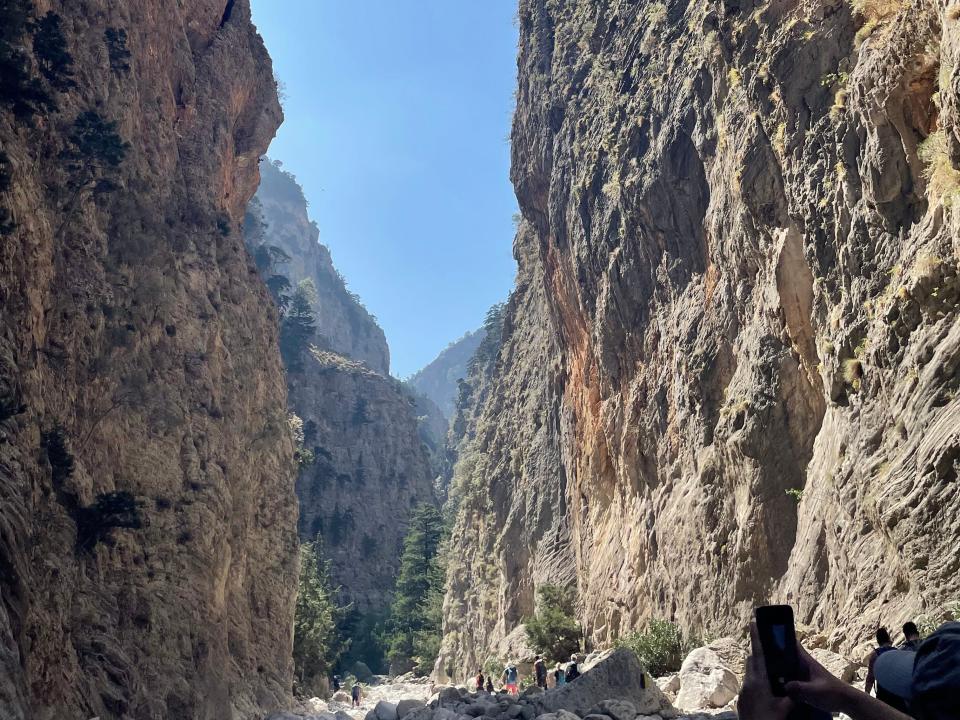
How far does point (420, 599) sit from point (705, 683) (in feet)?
152

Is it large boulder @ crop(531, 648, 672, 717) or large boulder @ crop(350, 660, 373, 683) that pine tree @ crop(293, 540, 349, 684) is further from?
large boulder @ crop(531, 648, 672, 717)

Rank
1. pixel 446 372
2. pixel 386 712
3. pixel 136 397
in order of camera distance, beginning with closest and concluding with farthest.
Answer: pixel 386 712, pixel 136 397, pixel 446 372

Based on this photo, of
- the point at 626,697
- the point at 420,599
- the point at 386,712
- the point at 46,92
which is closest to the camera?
the point at 626,697

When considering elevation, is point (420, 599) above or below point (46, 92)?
below

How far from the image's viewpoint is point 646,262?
27109mm

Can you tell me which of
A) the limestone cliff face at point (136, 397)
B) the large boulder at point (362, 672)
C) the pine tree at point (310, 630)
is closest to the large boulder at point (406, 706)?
the limestone cliff face at point (136, 397)

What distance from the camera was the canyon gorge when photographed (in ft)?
44.6

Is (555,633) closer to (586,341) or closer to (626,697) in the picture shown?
(586,341)

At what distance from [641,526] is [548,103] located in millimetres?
21588

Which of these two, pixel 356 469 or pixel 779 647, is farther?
pixel 356 469

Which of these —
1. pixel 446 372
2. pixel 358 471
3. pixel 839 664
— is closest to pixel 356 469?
pixel 358 471

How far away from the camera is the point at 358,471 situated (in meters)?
75.2

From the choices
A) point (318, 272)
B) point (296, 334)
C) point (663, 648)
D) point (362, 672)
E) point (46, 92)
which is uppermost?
point (318, 272)

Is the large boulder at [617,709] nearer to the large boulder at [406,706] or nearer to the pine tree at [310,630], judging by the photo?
the large boulder at [406,706]
